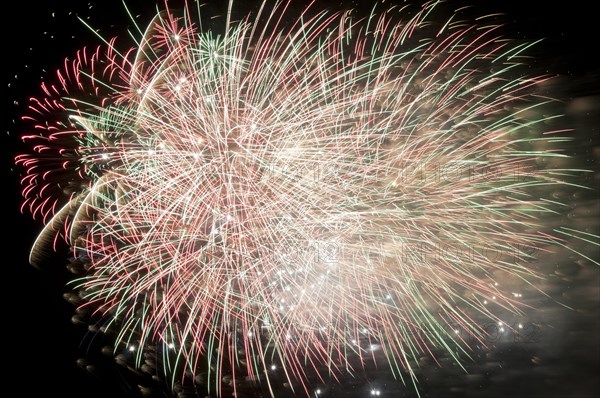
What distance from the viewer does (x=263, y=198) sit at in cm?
353

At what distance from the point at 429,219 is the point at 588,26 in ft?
6.23

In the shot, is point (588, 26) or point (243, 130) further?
point (243, 130)

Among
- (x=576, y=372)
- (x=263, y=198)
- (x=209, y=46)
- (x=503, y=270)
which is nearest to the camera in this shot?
(x=576, y=372)

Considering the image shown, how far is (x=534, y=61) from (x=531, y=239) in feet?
5.13

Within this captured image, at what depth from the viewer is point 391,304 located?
3348 millimetres

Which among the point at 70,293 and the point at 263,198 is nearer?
the point at 263,198

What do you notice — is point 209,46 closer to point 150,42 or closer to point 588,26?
point 150,42

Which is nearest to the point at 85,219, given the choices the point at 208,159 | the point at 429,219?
the point at 208,159

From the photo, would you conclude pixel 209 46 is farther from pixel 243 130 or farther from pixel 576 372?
pixel 576 372

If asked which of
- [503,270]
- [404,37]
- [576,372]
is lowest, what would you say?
[576,372]

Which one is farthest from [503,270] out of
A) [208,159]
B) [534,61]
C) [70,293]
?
[70,293]

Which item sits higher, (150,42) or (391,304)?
(150,42)

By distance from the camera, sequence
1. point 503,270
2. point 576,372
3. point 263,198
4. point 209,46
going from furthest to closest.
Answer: point 209,46
point 263,198
point 503,270
point 576,372

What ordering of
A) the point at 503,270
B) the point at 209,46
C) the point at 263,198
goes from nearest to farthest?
the point at 503,270, the point at 263,198, the point at 209,46
